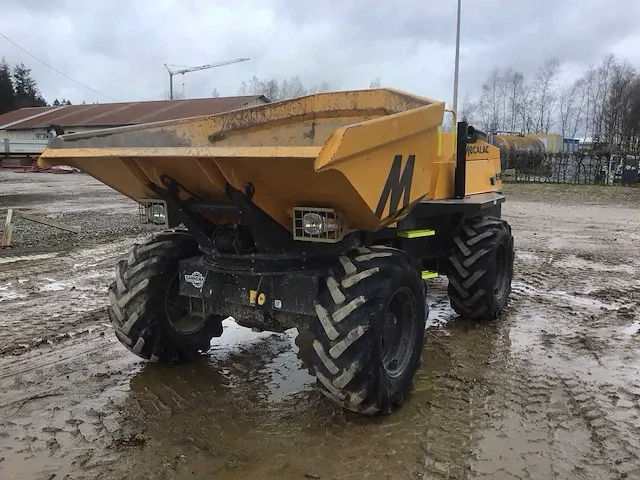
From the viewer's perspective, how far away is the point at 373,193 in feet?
10.9

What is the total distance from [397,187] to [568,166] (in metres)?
24.8

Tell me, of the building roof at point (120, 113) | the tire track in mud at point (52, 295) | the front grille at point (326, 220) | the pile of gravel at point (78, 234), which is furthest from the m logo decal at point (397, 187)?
the building roof at point (120, 113)

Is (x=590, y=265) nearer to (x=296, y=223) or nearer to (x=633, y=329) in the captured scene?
(x=633, y=329)

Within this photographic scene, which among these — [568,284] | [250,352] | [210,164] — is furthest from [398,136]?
[568,284]

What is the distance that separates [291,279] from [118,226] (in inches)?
344

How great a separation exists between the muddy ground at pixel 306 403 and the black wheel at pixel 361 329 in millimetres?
233

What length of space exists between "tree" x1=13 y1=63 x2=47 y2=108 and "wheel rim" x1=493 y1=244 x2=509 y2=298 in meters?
75.2

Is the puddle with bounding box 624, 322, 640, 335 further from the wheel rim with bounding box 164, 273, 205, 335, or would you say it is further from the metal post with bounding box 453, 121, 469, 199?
the wheel rim with bounding box 164, 273, 205, 335

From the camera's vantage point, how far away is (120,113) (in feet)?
143

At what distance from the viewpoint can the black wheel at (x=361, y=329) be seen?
3439 millimetres

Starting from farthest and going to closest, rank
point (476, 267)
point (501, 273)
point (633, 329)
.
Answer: point (501, 273) < point (633, 329) < point (476, 267)

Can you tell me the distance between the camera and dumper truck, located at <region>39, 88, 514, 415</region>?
10.9ft

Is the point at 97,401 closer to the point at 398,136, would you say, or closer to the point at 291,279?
the point at 291,279

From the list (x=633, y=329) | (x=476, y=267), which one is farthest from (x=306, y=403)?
(x=633, y=329)
